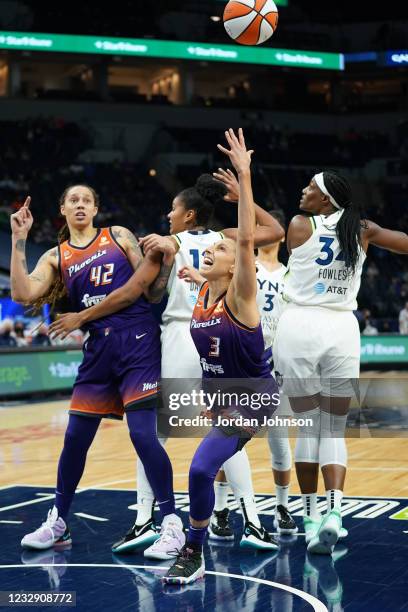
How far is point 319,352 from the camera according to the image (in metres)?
5.47

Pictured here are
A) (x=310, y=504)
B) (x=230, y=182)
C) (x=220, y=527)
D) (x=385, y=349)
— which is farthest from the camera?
(x=385, y=349)

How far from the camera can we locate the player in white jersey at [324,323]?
215 inches

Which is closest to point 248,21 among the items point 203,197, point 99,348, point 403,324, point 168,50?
point 203,197

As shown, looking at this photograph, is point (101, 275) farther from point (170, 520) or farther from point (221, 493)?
point (221, 493)

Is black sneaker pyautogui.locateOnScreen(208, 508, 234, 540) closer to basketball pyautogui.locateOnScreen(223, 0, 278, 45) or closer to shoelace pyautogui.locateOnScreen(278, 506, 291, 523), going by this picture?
shoelace pyautogui.locateOnScreen(278, 506, 291, 523)

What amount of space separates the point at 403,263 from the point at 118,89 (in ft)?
42.8

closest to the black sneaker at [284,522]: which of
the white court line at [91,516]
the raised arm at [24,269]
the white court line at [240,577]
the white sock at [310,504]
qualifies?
the white sock at [310,504]

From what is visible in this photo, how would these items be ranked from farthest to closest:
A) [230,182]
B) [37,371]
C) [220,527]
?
[37,371]
[220,527]
[230,182]

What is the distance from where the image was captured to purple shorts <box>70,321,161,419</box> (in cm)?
546

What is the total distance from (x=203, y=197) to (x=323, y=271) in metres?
0.91

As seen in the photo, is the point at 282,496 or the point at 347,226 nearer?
the point at 347,226

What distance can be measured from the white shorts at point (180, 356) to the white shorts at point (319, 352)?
20.9 inches

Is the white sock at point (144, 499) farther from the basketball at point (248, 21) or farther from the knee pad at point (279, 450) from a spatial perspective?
the basketball at point (248, 21)

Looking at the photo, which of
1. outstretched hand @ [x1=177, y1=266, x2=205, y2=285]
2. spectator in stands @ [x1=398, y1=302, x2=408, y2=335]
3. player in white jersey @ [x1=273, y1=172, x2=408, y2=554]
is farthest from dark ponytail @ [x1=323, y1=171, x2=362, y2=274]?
spectator in stands @ [x1=398, y1=302, x2=408, y2=335]
